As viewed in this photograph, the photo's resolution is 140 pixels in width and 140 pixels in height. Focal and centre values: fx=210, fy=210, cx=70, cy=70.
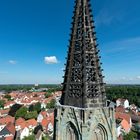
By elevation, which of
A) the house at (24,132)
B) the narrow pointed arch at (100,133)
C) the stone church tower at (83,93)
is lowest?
the house at (24,132)

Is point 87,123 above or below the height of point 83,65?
below

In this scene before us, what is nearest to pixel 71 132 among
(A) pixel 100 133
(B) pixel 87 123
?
(B) pixel 87 123

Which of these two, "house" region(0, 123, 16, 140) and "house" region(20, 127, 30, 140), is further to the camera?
"house" region(20, 127, 30, 140)

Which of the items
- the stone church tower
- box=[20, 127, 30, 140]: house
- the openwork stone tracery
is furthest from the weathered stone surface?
box=[20, 127, 30, 140]: house

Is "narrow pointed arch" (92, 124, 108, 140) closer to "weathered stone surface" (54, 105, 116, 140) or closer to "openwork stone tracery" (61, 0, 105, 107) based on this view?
"weathered stone surface" (54, 105, 116, 140)

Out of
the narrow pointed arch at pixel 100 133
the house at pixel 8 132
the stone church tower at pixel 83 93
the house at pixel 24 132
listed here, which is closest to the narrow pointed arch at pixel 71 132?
the stone church tower at pixel 83 93

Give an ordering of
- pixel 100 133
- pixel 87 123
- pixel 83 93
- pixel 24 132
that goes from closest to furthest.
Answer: pixel 87 123 → pixel 83 93 → pixel 100 133 → pixel 24 132

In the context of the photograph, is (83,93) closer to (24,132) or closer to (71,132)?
(71,132)

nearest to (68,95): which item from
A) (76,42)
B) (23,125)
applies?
(76,42)

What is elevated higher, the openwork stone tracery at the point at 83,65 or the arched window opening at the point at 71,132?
the openwork stone tracery at the point at 83,65

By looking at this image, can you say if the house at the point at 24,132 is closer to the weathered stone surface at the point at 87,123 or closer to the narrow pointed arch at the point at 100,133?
the weathered stone surface at the point at 87,123
